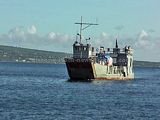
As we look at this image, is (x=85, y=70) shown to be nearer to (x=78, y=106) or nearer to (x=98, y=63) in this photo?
(x=98, y=63)

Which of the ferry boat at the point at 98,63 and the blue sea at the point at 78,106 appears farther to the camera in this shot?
the ferry boat at the point at 98,63

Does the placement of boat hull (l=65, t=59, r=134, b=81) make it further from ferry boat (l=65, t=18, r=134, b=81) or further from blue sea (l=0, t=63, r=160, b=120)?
blue sea (l=0, t=63, r=160, b=120)

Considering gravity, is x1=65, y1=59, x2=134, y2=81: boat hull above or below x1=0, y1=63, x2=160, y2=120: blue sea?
above

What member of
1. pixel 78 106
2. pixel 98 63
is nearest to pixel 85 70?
pixel 98 63

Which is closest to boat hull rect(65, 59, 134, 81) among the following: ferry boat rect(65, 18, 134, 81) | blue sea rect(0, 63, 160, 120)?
ferry boat rect(65, 18, 134, 81)

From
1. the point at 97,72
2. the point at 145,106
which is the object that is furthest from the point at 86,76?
the point at 145,106

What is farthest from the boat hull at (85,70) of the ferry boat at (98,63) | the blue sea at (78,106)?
the blue sea at (78,106)

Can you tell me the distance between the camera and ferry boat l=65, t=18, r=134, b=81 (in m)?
153

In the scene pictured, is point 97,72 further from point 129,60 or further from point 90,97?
point 90,97

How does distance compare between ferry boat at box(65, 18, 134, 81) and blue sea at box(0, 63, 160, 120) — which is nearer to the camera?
blue sea at box(0, 63, 160, 120)

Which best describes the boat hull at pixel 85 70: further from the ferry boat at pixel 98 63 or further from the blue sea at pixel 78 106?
the blue sea at pixel 78 106

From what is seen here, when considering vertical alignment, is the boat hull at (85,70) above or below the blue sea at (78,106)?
above

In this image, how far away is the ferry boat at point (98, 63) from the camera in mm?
153250

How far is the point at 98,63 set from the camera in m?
159
